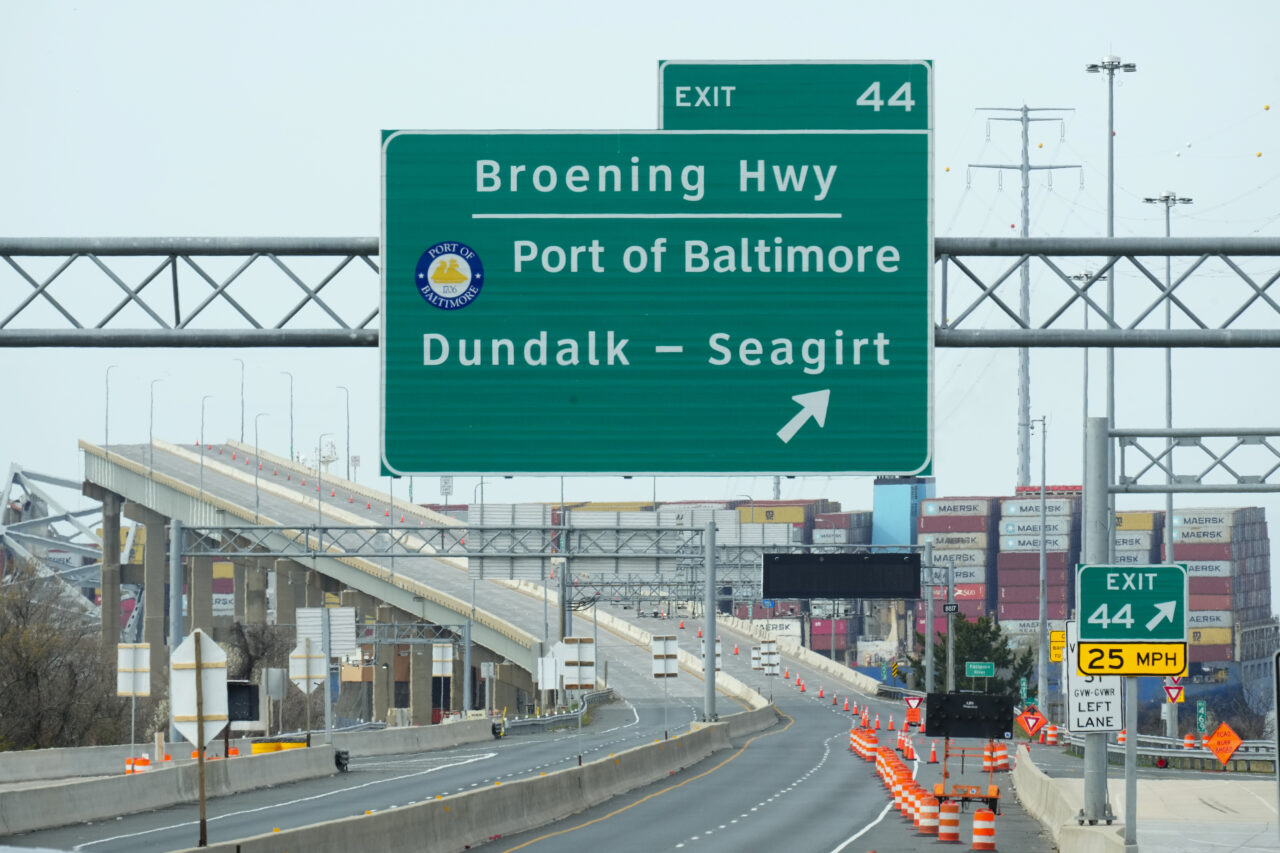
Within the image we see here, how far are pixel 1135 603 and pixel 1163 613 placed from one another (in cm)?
30

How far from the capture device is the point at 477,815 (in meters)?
27.6

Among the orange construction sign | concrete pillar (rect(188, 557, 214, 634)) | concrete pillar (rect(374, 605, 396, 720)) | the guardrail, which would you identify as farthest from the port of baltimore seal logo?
concrete pillar (rect(374, 605, 396, 720))

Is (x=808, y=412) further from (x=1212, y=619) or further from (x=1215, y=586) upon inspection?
(x=1212, y=619)

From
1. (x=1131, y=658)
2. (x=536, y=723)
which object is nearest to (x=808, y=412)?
(x=1131, y=658)

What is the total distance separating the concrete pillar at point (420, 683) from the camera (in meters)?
115

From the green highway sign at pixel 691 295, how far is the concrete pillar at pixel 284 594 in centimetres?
9880

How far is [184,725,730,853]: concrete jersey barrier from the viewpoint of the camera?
2020 centimetres

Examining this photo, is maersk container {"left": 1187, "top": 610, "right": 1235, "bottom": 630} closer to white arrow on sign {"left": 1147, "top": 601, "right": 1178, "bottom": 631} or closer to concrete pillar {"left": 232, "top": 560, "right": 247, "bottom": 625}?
concrete pillar {"left": 232, "top": 560, "right": 247, "bottom": 625}

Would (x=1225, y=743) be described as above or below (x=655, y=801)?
below

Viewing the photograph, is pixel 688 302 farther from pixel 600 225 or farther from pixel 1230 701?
pixel 1230 701

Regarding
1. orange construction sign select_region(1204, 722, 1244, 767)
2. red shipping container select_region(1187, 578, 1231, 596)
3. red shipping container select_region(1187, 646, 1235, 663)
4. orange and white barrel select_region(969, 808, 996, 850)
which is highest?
orange and white barrel select_region(969, 808, 996, 850)

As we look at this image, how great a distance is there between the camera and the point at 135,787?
1320 inches

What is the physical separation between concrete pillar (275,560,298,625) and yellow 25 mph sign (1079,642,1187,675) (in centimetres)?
9686

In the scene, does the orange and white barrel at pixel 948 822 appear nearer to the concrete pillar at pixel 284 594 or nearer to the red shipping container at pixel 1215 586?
the concrete pillar at pixel 284 594
